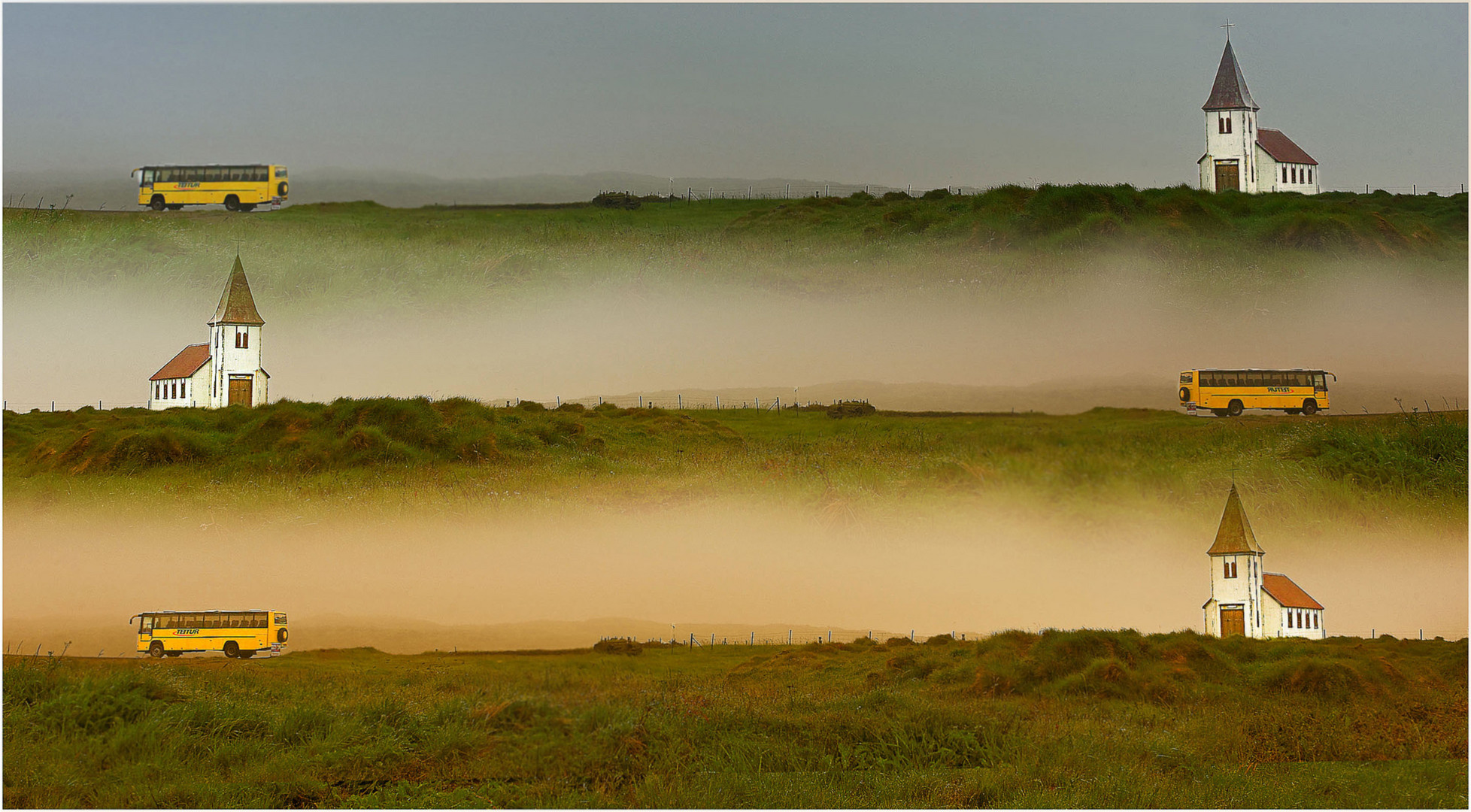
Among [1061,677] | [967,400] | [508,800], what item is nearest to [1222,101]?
[967,400]

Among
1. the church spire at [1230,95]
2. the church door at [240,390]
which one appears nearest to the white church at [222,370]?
the church door at [240,390]

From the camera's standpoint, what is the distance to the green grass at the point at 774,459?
13.3 m

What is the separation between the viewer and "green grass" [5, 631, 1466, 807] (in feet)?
33.0

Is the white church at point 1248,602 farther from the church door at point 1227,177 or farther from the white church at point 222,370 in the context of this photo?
the white church at point 222,370

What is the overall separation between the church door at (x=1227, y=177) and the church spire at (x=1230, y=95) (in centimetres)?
87

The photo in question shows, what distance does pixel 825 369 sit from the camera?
1432 cm

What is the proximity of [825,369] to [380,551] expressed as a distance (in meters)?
5.64

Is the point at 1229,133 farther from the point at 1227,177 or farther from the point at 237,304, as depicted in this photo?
the point at 237,304

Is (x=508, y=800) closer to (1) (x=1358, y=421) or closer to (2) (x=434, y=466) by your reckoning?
(2) (x=434, y=466)

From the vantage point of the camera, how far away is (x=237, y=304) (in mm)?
14758

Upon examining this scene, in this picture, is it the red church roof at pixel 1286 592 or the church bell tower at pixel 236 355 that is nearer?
the red church roof at pixel 1286 592

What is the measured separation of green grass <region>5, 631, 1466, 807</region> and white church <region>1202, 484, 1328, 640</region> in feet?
1.31

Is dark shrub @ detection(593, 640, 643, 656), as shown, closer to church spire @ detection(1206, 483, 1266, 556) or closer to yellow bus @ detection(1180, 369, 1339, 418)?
church spire @ detection(1206, 483, 1266, 556)

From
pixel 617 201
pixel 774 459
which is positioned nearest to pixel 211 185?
pixel 617 201
